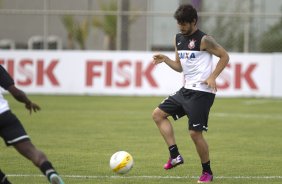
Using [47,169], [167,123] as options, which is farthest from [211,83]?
[47,169]

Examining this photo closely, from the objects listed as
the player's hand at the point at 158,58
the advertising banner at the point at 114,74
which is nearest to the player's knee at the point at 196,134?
the player's hand at the point at 158,58

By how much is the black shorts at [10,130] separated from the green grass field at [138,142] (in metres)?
1.84

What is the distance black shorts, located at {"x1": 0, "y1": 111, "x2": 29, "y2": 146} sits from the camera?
8227mm

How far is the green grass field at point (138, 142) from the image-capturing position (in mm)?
10695

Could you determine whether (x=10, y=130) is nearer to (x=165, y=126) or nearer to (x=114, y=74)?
(x=165, y=126)

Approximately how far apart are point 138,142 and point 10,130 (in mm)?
6771

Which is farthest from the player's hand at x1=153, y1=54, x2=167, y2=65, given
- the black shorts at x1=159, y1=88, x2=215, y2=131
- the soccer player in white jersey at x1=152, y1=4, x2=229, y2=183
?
the black shorts at x1=159, y1=88, x2=215, y2=131

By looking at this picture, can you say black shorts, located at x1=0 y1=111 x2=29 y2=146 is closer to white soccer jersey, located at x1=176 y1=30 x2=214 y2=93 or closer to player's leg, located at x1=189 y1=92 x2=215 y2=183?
player's leg, located at x1=189 y1=92 x2=215 y2=183

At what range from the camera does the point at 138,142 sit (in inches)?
585

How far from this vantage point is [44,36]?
3231cm

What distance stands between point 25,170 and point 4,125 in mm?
2897

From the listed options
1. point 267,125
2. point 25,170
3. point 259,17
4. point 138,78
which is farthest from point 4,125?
point 259,17

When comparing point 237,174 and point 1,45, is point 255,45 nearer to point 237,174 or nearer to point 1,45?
point 1,45

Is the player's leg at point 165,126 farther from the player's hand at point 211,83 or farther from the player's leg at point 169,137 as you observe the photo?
the player's hand at point 211,83
